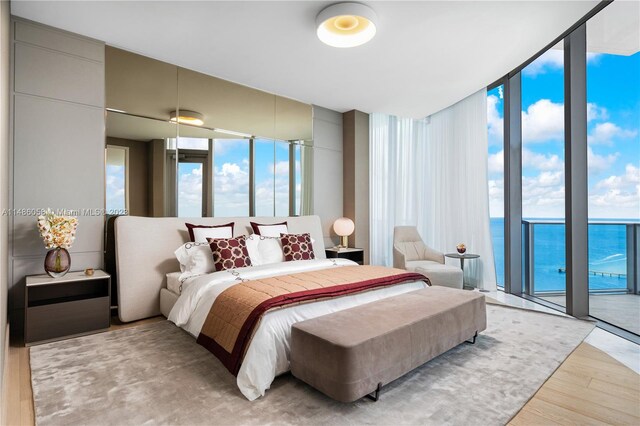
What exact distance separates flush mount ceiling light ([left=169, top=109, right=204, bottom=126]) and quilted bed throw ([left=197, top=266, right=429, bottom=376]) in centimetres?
239

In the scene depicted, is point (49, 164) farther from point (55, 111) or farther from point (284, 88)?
point (284, 88)

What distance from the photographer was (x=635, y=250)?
4211 mm

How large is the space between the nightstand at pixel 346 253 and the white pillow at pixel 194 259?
2.21 metres

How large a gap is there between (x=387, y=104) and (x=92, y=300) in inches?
186

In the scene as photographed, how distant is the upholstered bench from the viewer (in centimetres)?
175

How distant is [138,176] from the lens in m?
3.63

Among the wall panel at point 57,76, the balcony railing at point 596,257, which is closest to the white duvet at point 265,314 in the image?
the wall panel at point 57,76

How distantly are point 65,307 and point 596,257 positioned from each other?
5998 mm

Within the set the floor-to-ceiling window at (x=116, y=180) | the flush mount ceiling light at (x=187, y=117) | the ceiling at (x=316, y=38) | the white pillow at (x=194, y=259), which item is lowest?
the white pillow at (x=194, y=259)

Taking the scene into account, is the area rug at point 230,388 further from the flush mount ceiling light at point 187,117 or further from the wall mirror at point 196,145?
the flush mount ceiling light at point 187,117

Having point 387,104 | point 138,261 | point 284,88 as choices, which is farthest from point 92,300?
point 387,104

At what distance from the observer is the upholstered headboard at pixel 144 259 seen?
328 centimetres

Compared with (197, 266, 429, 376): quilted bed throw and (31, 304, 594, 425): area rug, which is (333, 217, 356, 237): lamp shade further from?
(31, 304, 594, 425): area rug

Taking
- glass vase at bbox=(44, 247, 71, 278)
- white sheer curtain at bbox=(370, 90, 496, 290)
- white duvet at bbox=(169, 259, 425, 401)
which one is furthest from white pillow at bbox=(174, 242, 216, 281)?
white sheer curtain at bbox=(370, 90, 496, 290)
